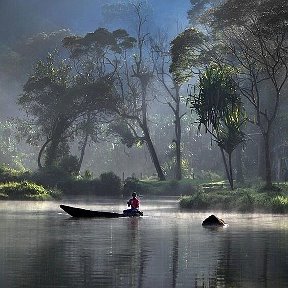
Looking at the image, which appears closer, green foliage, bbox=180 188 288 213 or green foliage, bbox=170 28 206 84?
green foliage, bbox=180 188 288 213

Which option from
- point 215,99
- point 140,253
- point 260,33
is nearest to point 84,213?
point 140,253

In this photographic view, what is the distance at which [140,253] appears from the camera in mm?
26500

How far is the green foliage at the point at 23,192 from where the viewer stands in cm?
7031

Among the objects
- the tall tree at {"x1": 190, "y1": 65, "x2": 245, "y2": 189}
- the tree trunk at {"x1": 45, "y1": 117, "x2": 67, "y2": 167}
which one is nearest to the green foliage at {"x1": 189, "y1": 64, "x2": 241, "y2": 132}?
the tall tree at {"x1": 190, "y1": 65, "x2": 245, "y2": 189}

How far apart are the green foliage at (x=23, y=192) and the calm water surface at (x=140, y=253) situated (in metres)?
27.1

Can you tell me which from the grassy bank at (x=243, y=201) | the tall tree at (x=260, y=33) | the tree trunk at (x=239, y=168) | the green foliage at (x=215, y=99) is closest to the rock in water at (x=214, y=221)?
the grassy bank at (x=243, y=201)

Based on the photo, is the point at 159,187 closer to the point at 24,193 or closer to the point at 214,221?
the point at 24,193

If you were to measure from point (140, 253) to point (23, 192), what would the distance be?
45.5m

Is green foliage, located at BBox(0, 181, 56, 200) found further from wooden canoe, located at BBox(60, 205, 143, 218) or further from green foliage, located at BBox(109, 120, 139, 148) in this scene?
green foliage, located at BBox(109, 120, 139, 148)

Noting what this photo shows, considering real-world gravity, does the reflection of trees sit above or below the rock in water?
below

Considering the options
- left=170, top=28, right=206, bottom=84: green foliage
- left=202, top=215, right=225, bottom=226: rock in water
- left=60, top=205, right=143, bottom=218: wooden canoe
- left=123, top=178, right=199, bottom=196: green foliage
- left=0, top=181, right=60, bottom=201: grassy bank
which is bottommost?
left=202, top=215, right=225, bottom=226: rock in water

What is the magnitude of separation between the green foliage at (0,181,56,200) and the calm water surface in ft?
88.8

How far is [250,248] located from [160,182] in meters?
60.8

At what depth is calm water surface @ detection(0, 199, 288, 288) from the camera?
20359 mm
